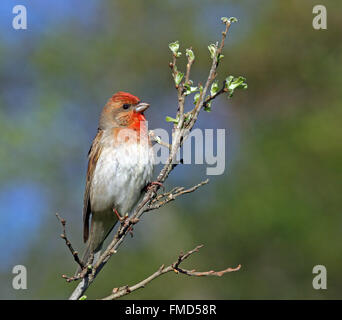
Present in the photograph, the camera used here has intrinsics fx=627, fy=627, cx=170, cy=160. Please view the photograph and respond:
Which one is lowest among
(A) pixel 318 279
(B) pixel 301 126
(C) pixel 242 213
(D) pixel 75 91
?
(A) pixel 318 279

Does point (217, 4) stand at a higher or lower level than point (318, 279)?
higher

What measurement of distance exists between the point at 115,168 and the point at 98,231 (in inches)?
30.6

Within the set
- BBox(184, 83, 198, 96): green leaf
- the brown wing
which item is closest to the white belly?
the brown wing

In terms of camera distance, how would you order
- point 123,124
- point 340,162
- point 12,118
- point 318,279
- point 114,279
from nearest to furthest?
point 123,124 → point 114,279 → point 318,279 → point 340,162 → point 12,118

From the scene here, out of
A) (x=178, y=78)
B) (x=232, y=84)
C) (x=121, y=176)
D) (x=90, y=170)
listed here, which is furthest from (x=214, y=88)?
(x=90, y=170)

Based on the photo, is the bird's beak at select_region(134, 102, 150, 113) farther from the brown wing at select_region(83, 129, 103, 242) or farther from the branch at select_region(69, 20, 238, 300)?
the branch at select_region(69, 20, 238, 300)

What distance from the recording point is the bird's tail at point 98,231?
6648 millimetres

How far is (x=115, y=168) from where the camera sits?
20.8 feet

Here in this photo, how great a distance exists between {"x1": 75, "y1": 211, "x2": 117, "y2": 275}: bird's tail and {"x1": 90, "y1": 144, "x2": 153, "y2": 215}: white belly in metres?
0.13

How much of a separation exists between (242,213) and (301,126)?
2700 mm

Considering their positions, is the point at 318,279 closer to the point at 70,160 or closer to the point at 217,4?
the point at 70,160

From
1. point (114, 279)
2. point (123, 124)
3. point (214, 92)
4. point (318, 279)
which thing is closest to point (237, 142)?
point (318, 279)

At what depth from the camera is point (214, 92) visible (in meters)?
4.66

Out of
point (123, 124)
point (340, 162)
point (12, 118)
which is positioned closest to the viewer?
point (123, 124)
